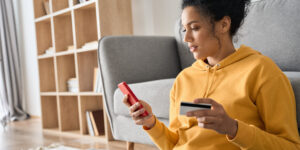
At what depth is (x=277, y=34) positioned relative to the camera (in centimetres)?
151

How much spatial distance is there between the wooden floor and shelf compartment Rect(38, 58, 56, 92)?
16.3 inches

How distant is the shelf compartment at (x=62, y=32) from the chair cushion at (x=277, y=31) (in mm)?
1873

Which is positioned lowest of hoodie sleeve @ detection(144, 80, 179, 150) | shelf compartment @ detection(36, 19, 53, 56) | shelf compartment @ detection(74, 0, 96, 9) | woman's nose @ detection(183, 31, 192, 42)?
hoodie sleeve @ detection(144, 80, 179, 150)

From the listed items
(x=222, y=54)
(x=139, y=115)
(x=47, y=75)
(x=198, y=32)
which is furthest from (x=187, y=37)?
(x=47, y=75)

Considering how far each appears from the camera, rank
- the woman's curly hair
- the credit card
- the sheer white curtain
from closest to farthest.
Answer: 1. the credit card
2. the woman's curly hair
3. the sheer white curtain

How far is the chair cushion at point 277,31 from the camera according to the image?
144 centimetres

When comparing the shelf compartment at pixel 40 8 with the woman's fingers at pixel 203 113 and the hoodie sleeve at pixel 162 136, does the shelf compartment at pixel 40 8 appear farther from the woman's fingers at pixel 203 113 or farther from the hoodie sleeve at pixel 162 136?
the woman's fingers at pixel 203 113

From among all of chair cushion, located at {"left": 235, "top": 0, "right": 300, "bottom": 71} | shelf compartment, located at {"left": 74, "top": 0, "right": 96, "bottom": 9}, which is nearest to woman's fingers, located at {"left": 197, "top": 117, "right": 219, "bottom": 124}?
chair cushion, located at {"left": 235, "top": 0, "right": 300, "bottom": 71}

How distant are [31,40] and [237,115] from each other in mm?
3835

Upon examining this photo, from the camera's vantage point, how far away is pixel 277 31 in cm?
152

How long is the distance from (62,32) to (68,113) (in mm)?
742

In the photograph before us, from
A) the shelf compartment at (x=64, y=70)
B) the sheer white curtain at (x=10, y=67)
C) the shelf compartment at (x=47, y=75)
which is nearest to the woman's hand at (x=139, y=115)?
the shelf compartment at (x=64, y=70)

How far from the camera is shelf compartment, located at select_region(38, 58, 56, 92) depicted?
3254 millimetres

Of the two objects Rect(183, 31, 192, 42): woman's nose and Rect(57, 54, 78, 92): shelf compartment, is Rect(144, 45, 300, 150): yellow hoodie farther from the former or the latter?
Rect(57, 54, 78, 92): shelf compartment
